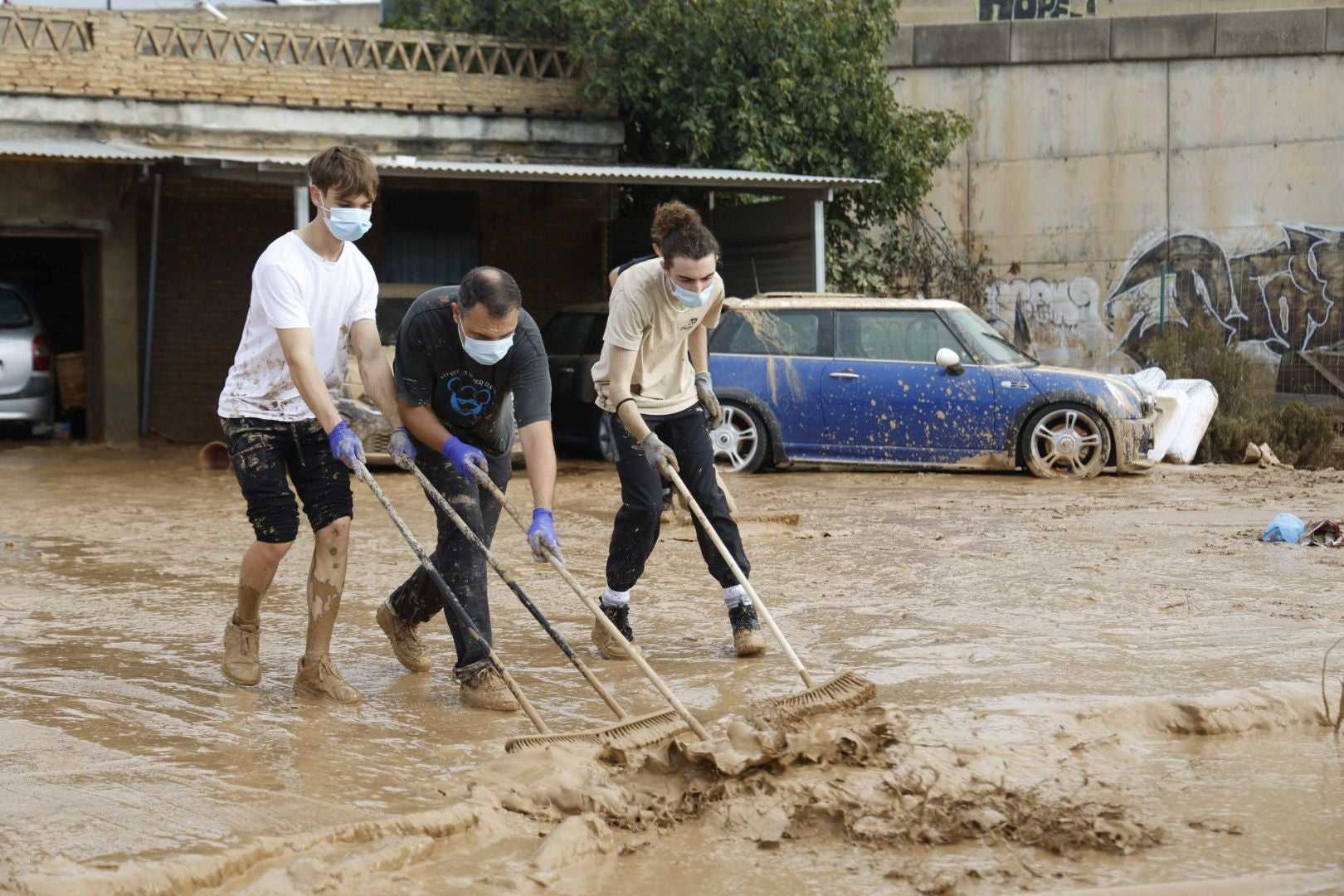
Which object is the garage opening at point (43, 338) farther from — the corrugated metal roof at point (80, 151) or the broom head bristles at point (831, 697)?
the broom head bristles at point (831, 697)

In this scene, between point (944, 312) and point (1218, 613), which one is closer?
point (1218, 613)

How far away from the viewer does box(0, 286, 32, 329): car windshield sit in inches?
623

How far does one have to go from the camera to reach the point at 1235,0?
18344 mm

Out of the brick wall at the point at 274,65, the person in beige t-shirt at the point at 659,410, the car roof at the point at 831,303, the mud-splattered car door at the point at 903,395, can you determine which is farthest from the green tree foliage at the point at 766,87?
the person in beige t-shirt at the point at 659,410

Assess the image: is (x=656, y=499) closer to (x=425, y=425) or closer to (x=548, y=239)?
(x=425, y=425)

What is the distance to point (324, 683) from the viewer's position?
208 inches

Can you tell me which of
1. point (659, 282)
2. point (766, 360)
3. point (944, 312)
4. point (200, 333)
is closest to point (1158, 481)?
point (944, 312)

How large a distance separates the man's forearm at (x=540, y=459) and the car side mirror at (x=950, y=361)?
7269mm

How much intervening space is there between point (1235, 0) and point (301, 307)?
16383mm

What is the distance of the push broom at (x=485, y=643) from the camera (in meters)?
4.46

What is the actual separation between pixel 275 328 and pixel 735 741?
6.76 ft

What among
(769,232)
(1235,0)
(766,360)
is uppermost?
(1235,0)

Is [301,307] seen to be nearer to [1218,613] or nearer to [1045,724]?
[1045,724]

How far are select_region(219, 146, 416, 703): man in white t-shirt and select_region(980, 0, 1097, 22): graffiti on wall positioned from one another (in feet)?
49.9
